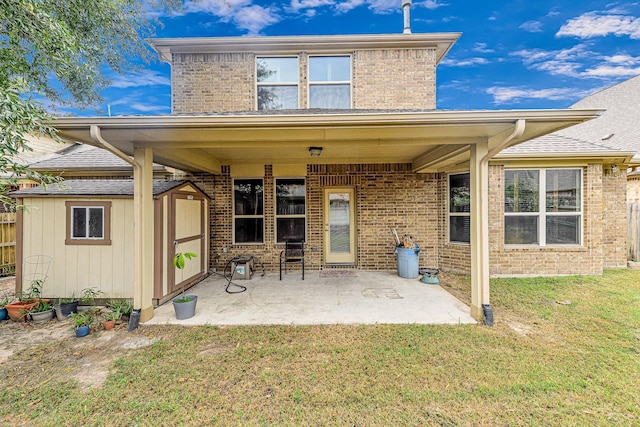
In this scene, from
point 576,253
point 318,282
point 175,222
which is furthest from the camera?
point 576,253

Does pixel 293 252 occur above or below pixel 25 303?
above

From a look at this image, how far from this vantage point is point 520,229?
6.32 meters

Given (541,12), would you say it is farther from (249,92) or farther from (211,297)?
(211,297)

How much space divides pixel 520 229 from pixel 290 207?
17.9ft

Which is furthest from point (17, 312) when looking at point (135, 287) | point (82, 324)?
point (135, 287)

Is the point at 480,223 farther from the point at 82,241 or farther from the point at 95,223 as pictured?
the point at 82,241

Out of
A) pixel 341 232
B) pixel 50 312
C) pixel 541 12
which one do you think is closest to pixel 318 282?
pixel 341 232

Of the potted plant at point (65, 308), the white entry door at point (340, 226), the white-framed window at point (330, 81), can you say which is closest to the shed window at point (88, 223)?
the potted plant at point (65, 308)

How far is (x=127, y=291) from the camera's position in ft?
14.6

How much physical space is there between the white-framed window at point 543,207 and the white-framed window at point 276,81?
17.9ft

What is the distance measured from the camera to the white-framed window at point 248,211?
6879 millimetres

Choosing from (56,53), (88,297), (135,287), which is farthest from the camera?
(88,297)

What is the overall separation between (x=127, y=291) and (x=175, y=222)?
1.31 m

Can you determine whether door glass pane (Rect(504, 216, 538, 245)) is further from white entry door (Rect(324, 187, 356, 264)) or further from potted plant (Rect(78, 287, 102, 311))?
potted plant (Rect(78, 287, 102, 311))
